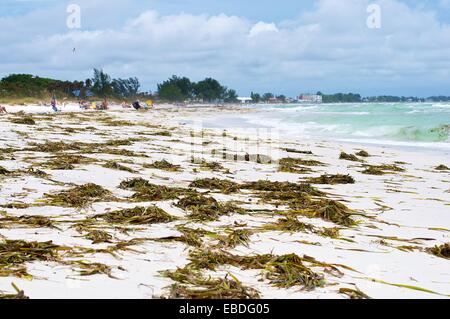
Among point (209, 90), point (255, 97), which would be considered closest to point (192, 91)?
point (209, 90)

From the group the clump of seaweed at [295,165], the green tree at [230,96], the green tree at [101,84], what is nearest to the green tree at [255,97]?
the green tree at [230,96]

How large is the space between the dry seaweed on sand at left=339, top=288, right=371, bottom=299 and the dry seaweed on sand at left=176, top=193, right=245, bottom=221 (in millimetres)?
1696

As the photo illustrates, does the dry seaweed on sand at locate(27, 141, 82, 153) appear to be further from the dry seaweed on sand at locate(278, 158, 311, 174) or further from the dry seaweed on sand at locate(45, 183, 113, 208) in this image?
the dry seaweed on sand at locate(278, 158, 311, 174)

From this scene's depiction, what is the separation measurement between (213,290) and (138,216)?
1544mm

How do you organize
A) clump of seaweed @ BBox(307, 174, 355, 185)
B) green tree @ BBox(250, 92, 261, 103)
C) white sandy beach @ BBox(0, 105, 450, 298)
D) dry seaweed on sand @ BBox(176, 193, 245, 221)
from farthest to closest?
green tree @ BBox(250, 92, 261, 103)
clump of seaweed @ BBox(307, 174, 355, 185)
dry seaweed on sand @ BBox(176, 193, 245, 221)
white sandy beach @ BBox(0, 105, 450, 298)

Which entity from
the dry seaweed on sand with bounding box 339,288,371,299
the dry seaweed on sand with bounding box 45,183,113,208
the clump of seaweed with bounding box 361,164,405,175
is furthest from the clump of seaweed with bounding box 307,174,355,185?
the dry seaweed on sand with bounding box 339,288,371,299

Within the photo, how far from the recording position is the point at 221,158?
8742mm

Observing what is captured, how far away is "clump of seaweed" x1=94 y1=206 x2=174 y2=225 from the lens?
12.3 feet

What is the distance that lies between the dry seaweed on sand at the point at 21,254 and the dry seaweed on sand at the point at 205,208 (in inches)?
52.3

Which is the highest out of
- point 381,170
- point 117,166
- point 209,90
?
point 209,90

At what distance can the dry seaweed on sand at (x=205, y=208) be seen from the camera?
4.05m

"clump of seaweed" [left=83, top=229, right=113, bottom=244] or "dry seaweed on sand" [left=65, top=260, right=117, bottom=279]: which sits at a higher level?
"clump of seaweed" [left=83, top=229, right=113, bottom=244]

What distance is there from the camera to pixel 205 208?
13.9 feet

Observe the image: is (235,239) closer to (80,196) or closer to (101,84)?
(80,196)
